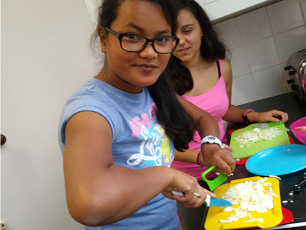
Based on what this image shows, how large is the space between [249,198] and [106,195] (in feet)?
1.65

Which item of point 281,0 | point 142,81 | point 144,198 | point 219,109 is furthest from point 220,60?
point 144,198

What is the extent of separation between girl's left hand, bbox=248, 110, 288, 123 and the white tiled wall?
1.48ft

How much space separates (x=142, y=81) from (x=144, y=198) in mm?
306

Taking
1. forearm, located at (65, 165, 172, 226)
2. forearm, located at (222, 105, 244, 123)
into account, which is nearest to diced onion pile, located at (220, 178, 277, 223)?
forearm, located at (65, 165, 172, 226)

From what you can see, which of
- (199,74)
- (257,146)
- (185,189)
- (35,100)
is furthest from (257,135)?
(35,100)

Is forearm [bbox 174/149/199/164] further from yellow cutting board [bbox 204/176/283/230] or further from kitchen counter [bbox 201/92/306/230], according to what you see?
yellow cutting board [bbox 204/176/283/230]

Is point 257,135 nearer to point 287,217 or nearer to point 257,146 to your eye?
point 257,146

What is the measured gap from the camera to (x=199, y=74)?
4.89ft

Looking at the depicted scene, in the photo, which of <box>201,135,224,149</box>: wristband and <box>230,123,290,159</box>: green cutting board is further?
<box>230,123,290,159</box>: green cutting board

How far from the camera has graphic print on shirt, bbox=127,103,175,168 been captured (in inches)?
27.6

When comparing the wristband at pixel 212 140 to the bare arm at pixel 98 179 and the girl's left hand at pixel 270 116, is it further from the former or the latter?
the girl's left hand at pixel 270 116

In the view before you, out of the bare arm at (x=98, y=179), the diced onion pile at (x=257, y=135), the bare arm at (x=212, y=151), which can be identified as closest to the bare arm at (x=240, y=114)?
the diced onion pile at (x=257, y=135)

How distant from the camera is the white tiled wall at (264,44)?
5.69 feet

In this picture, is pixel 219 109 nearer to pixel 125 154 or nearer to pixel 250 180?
pixel 250 180
